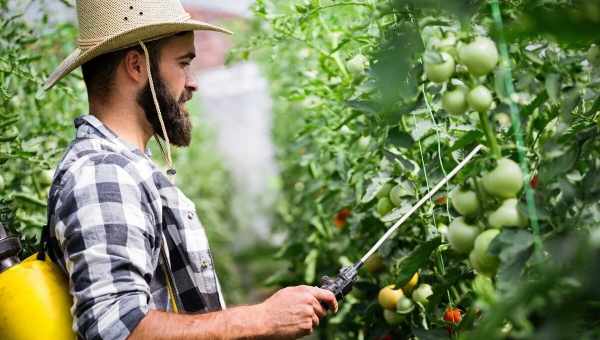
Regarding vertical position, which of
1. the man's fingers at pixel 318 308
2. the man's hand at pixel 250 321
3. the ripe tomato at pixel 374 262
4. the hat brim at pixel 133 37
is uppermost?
the hat brim at pixel 133 37

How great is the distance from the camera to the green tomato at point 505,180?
42.7 inches

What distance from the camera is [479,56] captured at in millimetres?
1096

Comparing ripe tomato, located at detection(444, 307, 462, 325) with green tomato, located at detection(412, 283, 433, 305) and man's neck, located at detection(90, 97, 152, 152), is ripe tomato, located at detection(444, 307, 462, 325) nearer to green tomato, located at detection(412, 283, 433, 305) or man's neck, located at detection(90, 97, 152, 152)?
green tomato, located at detection(412, 283, 433, 305)

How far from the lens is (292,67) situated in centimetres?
442

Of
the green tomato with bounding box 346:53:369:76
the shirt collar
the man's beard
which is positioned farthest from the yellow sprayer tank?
the green tomato with bounding box 346:53:369:76

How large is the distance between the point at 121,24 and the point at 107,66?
4.0 inches

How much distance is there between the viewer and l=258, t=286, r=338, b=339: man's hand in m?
1.52

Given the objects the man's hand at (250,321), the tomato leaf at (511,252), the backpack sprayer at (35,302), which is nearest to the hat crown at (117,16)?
the backpack sprayer at (35,302)

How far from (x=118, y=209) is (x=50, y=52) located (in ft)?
5.78

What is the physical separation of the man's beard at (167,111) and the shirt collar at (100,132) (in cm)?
10

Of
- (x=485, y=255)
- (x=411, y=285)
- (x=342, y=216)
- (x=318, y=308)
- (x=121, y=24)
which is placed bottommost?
(x=342, y=216)

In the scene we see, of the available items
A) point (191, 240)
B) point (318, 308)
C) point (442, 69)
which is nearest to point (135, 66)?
point (191, 240)

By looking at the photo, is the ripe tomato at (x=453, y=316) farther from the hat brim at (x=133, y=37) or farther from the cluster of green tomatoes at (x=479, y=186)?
the hat brim at (x=133, y=37)

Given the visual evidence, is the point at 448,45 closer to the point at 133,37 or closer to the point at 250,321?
the point at 250,321
